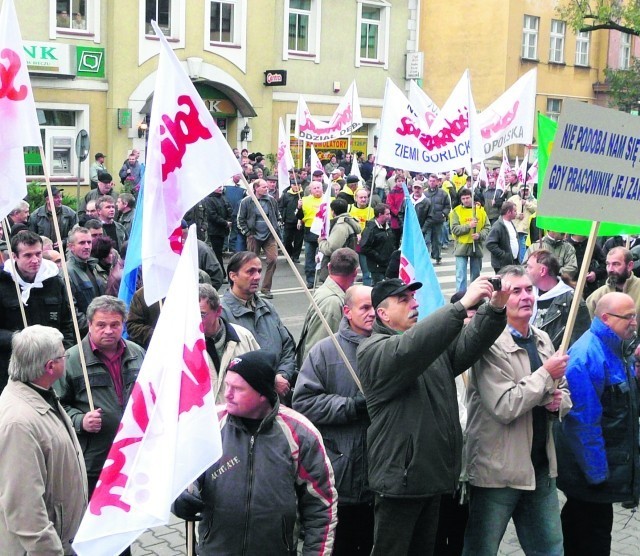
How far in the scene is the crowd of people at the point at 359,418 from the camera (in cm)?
414

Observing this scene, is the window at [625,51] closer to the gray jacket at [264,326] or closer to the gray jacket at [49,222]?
the gray jacket at [49,222]

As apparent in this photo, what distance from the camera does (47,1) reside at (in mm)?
25797

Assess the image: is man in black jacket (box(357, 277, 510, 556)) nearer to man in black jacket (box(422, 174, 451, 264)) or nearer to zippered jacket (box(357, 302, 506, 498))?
zippered jacket (box(357, 302, 506, 498))

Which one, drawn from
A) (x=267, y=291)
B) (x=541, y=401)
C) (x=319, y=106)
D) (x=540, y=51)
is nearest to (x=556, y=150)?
(x=541, y=401)

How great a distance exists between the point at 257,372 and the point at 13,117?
9.47 feet

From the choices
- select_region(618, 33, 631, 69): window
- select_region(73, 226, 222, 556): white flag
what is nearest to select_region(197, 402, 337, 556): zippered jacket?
select_region(73, 226, 222, 556): white flag

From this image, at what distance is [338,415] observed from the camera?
5.12 meters

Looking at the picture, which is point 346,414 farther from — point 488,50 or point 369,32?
point 488,50

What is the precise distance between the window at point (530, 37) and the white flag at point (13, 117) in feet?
116

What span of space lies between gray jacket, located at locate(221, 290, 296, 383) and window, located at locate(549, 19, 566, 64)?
119ft

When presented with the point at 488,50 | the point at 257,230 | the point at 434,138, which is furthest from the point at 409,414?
the point at 488,50

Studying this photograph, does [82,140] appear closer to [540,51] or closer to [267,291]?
[267,291]

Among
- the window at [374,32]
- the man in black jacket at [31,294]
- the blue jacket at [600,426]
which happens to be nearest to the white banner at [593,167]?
the blue jacket at [600,426]

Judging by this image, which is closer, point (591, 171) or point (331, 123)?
point (591, 171)
